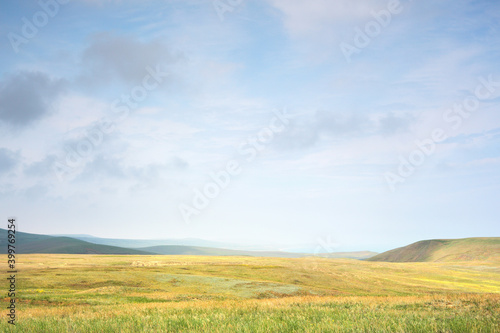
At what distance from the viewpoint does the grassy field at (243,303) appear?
34.0 feet

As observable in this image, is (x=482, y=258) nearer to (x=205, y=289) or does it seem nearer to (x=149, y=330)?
(x=205, y=289)

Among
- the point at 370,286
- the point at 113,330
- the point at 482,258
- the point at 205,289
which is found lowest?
the point at 482,258

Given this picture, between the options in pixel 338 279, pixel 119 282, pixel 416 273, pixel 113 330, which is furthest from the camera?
pixel 416 273

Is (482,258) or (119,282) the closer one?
(119,282)

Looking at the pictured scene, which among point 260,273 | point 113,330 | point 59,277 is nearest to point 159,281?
point 59,277

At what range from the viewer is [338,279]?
67.5m

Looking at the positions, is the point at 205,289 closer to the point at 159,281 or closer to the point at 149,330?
the point at 159,281

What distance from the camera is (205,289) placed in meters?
44.8

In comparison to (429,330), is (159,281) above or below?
below

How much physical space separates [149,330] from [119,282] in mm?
46964

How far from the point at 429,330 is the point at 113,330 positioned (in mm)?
8820

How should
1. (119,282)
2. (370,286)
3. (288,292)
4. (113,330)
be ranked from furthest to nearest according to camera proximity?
(370,286), (119,282), (288,292), (113,330)

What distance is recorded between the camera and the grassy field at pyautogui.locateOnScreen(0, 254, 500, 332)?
10352mm

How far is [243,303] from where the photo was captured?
19641mm
